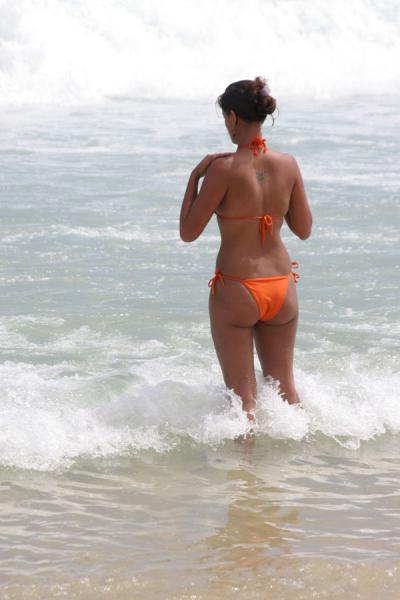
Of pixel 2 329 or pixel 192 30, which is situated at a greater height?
pixel 192 30

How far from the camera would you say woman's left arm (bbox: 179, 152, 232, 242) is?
5070 mm

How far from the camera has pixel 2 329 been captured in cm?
758

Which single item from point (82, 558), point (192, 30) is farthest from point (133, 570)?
point (192, 30)

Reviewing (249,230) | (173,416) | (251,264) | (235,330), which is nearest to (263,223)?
(249,230)

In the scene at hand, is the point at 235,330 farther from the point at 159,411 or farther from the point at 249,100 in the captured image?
the point at 249,100

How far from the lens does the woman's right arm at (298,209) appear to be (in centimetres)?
525

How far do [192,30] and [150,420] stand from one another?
21412 mm

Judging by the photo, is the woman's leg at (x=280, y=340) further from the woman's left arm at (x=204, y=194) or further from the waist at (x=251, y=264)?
the woman's left arm at (x=204, y=194)

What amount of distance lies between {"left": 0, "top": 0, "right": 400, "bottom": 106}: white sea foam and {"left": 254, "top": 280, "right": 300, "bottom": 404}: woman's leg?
49.9 ft

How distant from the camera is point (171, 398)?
6.03 meters

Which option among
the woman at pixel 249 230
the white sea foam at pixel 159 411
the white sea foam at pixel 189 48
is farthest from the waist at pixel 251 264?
the white sea foam at pixel 189 48

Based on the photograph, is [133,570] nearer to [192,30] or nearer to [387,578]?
[387,578]

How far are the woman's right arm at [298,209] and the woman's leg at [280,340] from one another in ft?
0.85

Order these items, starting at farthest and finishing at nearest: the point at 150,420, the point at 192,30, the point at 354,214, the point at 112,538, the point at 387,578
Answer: the point at 192,30 < the point at 354,214 < the point at 150,420 < the point at 112,538 < the point at 387,578
